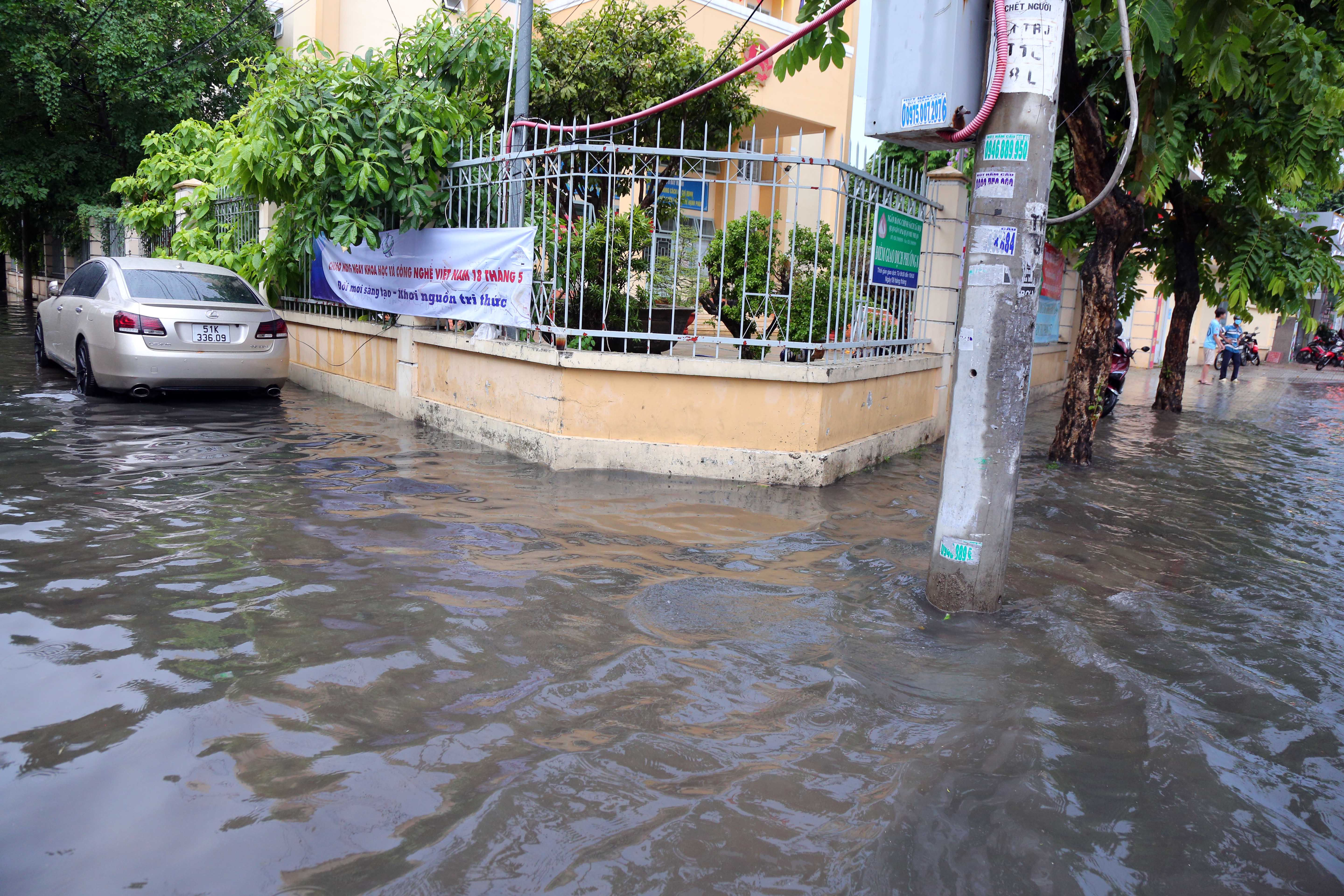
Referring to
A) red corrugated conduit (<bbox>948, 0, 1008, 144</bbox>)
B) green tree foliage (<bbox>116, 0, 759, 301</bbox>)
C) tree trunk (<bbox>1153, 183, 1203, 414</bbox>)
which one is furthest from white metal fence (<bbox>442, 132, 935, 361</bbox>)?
tree trunk (<bbox>1153, 183, 1203, 414</bbox>)

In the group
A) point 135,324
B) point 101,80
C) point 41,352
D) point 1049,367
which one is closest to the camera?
point 135,324

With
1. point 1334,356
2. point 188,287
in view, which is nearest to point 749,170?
point 188,287

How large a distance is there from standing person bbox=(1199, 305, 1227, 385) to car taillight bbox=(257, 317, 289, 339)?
19.5 metres

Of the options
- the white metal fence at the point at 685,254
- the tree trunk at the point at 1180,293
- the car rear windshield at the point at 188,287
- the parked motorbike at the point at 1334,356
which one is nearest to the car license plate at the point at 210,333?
the car rear windshield at the point at 188,287

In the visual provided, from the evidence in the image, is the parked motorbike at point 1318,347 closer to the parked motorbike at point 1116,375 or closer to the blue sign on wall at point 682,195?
the parked motorbike at point 1116,375

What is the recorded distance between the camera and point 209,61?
Answer: 2023 cm

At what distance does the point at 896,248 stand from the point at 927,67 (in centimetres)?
455

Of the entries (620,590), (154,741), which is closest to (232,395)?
(620,590)

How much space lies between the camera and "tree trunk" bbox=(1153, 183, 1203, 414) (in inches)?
463

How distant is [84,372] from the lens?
378 inches

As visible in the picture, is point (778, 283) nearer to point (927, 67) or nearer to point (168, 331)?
point (927, 67)

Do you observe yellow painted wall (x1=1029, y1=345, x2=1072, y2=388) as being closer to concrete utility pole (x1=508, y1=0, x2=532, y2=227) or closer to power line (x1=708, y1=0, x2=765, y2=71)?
power line (x1=708, y1=0, x2=765, y2=71)

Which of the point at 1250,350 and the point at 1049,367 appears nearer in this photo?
the point at 1049,367

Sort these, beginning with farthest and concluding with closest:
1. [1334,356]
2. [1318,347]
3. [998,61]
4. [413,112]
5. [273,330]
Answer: [1318,347] → [1334,356] → [273,330] → [413,112] → [998,61]
